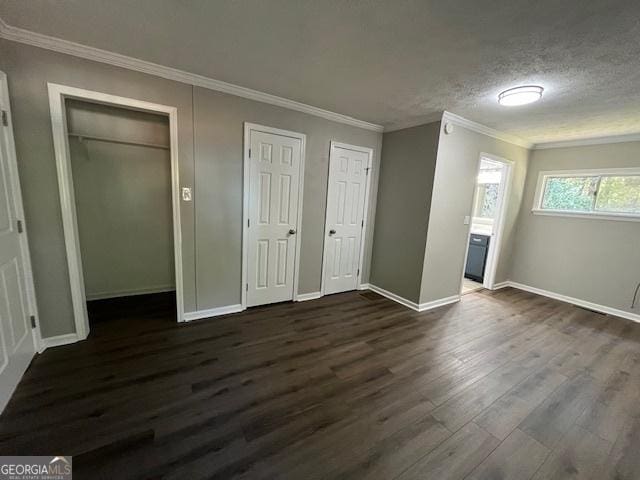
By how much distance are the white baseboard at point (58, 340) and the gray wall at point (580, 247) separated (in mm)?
6191

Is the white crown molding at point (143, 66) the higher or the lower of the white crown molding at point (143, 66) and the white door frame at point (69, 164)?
the higher

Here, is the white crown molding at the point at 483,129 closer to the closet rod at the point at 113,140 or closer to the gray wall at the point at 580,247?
the gray wall at the point at 580,247

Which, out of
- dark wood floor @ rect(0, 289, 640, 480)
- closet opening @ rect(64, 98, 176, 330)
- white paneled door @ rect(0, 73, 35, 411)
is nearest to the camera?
dark wood floor @ rect(0, 289, 640, 480)

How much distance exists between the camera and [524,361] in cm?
243

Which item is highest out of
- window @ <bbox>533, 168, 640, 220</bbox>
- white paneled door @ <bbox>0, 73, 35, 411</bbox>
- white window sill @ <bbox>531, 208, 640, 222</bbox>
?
window @ <bbox>533, 168, 640, 220</bbox>

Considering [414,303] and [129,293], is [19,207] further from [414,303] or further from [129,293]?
[414,303]

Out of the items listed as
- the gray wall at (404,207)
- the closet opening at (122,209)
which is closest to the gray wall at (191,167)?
the gray wall at (404,207)

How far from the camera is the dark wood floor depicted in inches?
55.1

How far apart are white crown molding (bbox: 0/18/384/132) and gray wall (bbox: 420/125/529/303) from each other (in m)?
1.59

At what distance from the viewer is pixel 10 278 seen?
1.77m

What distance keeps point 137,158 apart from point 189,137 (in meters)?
1.21

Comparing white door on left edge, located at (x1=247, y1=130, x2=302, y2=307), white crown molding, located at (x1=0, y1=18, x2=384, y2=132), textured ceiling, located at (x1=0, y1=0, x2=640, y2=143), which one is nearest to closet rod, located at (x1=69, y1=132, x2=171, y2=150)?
white crown molding, located at (x1=0, y1=18, x2=384, y2=132)

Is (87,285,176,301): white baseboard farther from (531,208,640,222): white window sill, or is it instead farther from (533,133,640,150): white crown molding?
(533,133,640,150): white crown molding

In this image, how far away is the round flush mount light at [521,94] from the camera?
220cm
